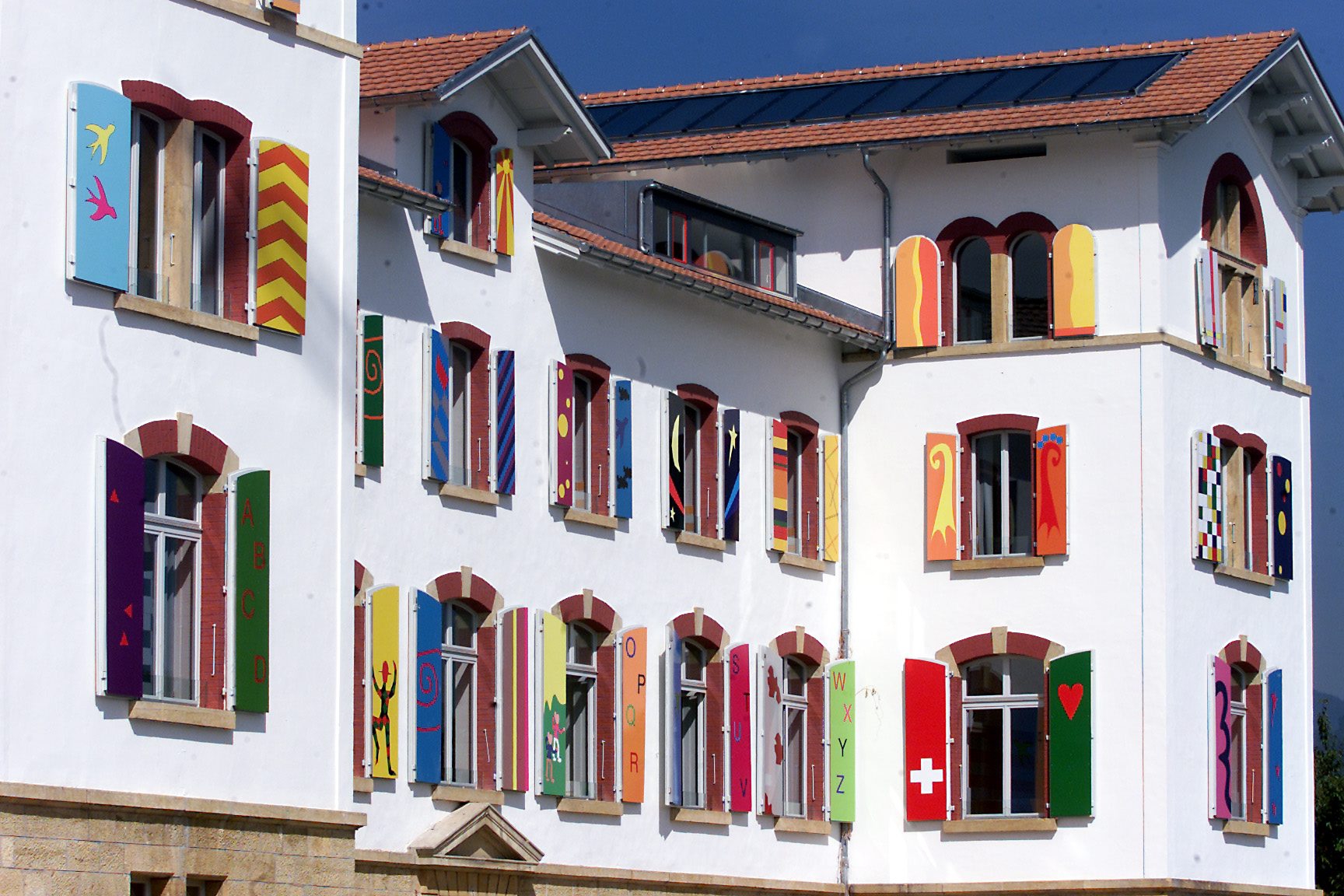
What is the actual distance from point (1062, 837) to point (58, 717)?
14.7 meters

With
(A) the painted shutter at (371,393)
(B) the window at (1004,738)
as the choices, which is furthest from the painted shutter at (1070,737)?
(A) the painted shutter at (371,393)

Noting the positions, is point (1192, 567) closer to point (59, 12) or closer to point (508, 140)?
point (508, 140)

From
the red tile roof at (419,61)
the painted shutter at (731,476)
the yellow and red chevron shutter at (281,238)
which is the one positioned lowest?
the painted shutter at (731,476)

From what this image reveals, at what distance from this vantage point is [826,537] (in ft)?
109

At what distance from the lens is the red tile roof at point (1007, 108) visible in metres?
32.7

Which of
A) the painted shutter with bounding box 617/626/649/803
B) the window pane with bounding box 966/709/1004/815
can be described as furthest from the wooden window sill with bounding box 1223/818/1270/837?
the painted shutter with bounding box 617/626/649/803

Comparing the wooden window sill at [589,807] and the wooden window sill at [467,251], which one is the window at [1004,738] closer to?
the wooden window sill at [589,807]

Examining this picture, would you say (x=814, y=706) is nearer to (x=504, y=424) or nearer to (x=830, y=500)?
(x=830, y=500)

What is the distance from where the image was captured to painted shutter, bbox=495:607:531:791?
27406 millimetres

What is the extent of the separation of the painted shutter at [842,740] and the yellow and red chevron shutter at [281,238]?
1160 centimetres

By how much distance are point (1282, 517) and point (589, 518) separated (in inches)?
391

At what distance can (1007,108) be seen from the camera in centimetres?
3369

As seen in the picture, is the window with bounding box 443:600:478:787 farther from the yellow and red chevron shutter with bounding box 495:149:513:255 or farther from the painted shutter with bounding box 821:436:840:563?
the painted shutter with bounding box 821:436:840:563

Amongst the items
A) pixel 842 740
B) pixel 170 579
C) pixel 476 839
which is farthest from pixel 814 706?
pixel 170 579
